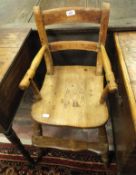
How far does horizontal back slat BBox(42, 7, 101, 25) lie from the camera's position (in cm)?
105

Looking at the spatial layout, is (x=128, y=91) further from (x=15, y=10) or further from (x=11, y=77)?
(x=15, y=10)

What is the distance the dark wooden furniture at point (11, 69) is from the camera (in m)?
0.96

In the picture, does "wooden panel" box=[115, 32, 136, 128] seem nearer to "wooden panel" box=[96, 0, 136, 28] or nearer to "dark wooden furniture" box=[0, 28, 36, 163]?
"wooden panel" box=[96, 0, 136, 28]

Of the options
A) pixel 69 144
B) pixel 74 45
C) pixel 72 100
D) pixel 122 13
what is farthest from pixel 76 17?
pixel 69 144

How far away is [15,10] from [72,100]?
831mm

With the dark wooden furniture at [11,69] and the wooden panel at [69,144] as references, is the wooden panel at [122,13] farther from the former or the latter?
the wooden panel at [69,144]

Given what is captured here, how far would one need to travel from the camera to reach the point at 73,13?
1070 mm

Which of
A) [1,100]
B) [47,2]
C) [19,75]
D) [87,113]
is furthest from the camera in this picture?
[47,2]

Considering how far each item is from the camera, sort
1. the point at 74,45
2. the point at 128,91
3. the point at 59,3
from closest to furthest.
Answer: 1. the point at 128,91
2. the point at 74,45
3. the point at 59,3

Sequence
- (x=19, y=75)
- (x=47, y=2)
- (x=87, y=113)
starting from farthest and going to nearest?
(x=47, y=2)
(x=19, y=75)
(x=87, y=113)

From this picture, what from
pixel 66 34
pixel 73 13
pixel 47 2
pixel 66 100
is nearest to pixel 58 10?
pixel 73 13

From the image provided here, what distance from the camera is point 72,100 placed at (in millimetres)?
1136

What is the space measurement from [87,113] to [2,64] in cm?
53

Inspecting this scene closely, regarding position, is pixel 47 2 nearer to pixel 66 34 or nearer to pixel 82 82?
pixel 66 34
